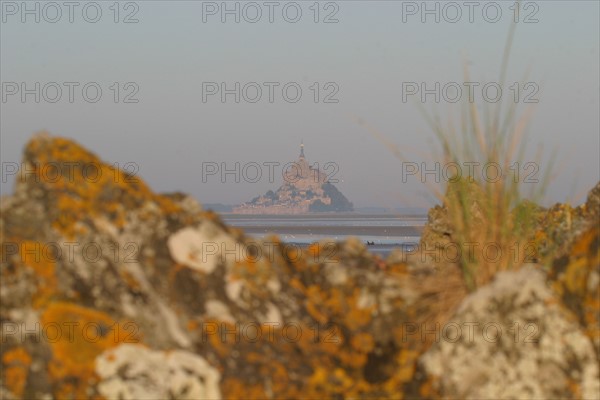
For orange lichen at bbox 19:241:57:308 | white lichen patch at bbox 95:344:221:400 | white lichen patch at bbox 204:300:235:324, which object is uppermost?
orange lichen at bbox 19:241:57:308

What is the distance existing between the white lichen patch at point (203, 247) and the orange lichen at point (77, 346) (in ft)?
1.74

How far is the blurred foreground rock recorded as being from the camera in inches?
184

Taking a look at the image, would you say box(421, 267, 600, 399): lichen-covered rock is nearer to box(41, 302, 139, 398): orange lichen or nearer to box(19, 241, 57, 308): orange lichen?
box(41, 302, 139, 398): orange lichen

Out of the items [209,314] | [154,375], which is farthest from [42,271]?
[209,314]

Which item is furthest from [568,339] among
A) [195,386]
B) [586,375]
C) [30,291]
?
[30,291]

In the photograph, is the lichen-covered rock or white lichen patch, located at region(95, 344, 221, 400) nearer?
white lichen patch, located at region(95, 344, 221, 400)

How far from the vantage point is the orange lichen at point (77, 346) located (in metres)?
4.67

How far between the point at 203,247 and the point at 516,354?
1.89 m

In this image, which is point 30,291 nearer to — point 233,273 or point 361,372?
point 233,273

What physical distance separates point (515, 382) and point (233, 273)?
1716mm

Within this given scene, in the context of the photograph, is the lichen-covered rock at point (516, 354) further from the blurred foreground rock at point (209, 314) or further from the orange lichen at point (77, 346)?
the orange lichen at point (77, 346)

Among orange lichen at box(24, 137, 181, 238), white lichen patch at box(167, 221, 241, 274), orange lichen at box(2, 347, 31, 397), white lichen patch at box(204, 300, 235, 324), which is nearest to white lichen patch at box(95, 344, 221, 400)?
white lichen patch at box(204, 300, 235, 324)

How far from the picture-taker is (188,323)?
4680 millimetres

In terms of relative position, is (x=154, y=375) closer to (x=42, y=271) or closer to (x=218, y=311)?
(x=218, y=311)
